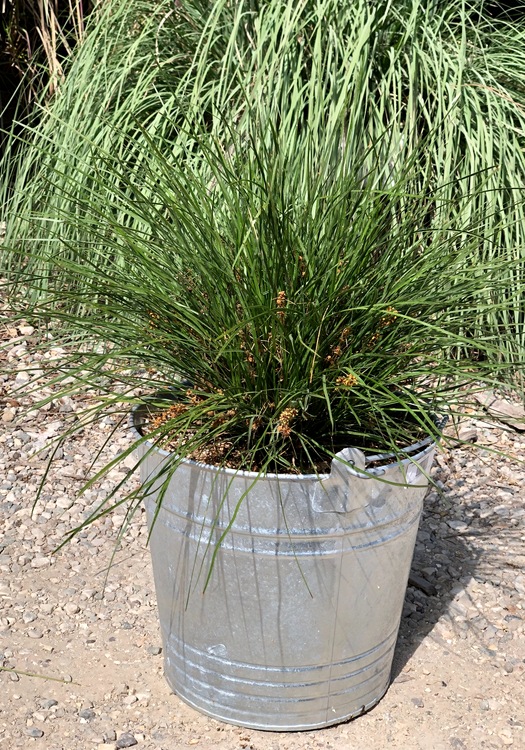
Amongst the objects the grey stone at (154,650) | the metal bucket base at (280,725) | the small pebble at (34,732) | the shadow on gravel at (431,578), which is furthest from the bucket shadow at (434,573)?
the small pebble at (34,732)

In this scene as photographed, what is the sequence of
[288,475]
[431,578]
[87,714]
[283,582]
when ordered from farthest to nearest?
[431,578] < [87,714] < [283,582] < [288,475]

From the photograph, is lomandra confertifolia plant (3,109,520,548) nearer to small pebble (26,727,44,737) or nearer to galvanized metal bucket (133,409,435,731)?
galvanized metal bucket (133,409,435,731)

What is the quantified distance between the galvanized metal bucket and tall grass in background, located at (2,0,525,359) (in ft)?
4.49

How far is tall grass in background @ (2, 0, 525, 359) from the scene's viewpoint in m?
3.12

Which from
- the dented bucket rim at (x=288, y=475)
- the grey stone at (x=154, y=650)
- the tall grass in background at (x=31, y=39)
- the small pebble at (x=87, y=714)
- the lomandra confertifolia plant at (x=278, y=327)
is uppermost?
the tall grass in background at (x=31, y=39)

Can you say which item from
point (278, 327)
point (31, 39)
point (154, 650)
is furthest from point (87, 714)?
point (31, 39)

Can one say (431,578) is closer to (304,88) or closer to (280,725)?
(280,725)

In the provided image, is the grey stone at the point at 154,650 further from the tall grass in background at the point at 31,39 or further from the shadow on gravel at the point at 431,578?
the tall grass in background at the point at 31,39

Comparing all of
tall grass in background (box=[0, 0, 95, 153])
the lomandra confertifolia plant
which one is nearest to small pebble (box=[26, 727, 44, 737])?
the lomandra confertifolia plant

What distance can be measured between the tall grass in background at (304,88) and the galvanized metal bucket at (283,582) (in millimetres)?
1368

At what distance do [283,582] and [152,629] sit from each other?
25.1 inches

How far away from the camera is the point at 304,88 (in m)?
3.09

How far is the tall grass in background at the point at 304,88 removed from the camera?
3125mm

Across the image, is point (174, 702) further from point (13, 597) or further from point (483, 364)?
point (483, 364)
